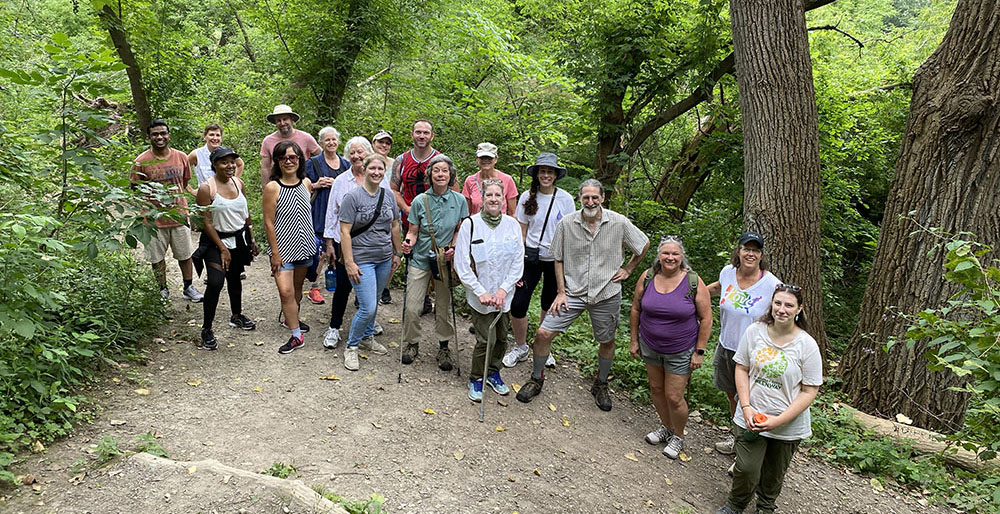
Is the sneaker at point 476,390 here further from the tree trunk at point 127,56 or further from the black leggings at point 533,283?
the tree trunk at point 127,56

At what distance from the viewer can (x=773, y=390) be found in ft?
11.8

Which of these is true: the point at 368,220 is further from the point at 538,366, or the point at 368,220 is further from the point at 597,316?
the point at 597,316

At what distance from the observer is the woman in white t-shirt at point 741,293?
13.3 ft

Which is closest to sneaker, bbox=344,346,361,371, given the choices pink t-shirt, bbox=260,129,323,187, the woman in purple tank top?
pink t-shirt, bbox=260,129,323,187

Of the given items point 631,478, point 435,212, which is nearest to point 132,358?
point 435,212

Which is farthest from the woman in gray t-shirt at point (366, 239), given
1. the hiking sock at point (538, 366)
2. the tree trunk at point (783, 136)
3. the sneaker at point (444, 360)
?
the tree trunk at point (783, 136)

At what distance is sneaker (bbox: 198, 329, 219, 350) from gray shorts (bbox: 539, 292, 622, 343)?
9.88 feet

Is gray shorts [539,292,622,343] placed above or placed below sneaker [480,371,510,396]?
above

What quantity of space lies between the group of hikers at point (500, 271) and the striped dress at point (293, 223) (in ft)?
0.04

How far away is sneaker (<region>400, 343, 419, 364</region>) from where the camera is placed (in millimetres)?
5363

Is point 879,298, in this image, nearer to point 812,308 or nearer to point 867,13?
point 812,308

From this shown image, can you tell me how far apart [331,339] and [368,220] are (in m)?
1.31

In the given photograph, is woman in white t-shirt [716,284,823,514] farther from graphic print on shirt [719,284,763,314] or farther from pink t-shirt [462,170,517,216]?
pink t-shirt [462,170,517,216]

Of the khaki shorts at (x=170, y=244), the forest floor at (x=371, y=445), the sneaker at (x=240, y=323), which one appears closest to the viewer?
the forest floor at (x=371, y=445)
